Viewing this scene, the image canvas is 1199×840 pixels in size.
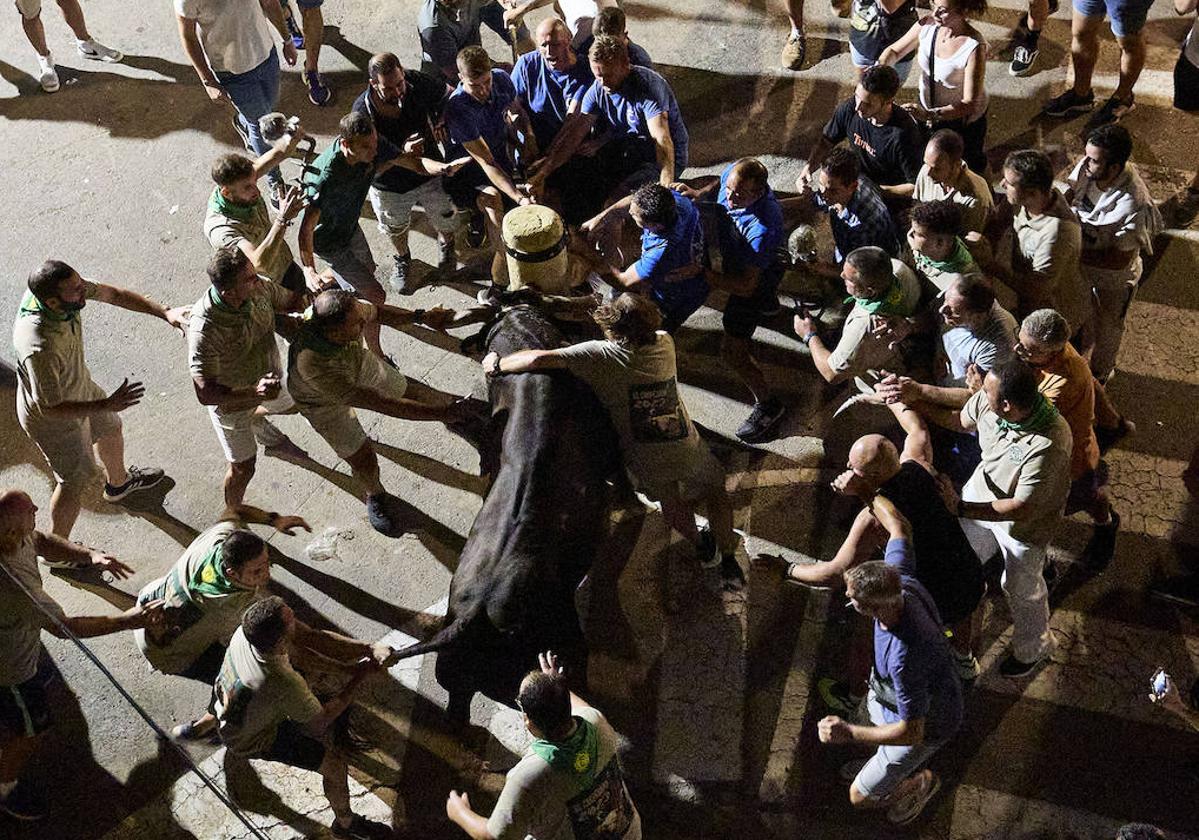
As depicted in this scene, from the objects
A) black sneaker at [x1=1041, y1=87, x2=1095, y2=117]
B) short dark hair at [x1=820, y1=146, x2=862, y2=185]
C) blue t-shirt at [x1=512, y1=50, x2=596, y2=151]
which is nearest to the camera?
short dark hair at [x1=820, y1=146, x2=862, y2=185]

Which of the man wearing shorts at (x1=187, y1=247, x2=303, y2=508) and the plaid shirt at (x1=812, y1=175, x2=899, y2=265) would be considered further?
the plaid shirt at (x1=812, y1=175, x2=899, y2=265)

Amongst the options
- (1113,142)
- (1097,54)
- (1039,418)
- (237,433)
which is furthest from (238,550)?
(1097,54)

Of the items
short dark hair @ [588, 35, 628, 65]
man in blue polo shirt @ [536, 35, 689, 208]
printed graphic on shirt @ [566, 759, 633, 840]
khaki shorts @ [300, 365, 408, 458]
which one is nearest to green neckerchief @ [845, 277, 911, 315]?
man in blue polo shirt @ [536, 35, 689, 208]

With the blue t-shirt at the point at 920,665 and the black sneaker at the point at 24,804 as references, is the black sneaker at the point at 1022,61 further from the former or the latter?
the black sneaker at the point at 24,804

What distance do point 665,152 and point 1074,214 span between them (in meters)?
2.30

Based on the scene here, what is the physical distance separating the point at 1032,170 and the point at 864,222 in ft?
2.93

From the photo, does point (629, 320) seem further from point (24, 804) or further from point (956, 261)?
point (24, 804)

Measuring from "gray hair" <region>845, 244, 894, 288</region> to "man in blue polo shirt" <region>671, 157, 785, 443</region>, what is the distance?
852 millimetres

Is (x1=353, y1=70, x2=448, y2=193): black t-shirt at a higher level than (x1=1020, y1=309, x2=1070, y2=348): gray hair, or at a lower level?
higher

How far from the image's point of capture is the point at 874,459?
5.20 meters

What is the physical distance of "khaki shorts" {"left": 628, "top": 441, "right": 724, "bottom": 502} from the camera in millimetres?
6102

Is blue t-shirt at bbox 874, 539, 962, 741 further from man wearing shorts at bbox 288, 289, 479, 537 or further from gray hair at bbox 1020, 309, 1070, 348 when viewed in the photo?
man wearing shorts at bbox 288, 289, 479, 537

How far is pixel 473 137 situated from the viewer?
7.57 metres

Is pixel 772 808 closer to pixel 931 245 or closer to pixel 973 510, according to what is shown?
pixel 973 510
